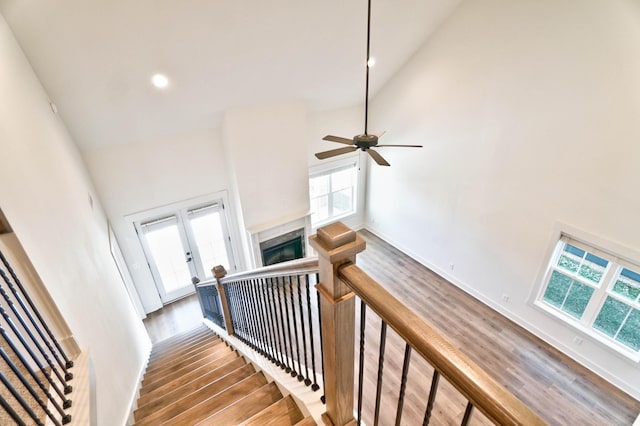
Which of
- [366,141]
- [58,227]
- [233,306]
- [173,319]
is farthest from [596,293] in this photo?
[173,319]

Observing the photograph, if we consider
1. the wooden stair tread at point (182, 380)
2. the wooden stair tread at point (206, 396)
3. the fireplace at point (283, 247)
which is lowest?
the fireplace at point (283, 247)

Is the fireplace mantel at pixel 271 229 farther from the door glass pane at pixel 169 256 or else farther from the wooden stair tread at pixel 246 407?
the wooden stair tread at pixel 246 407

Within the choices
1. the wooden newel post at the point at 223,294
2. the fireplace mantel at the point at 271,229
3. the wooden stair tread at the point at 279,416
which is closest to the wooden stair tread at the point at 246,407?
the wooden stair tread at the point at 279,416

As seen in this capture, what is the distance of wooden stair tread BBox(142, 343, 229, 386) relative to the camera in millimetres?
3275

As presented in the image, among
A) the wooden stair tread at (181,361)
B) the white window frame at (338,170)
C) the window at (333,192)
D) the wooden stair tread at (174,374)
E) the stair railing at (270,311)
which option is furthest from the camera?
the window at (333,192)

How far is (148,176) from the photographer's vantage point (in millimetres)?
4852

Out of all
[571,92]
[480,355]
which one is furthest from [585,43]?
[480,355]

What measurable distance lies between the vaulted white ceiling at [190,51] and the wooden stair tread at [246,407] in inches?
137

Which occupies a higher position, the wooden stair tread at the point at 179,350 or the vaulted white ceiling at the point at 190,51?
the vaulted white ceiling at the point at 190,51

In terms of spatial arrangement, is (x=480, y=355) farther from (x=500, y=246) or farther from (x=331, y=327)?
(x=331, y=327)

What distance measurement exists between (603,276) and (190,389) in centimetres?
487

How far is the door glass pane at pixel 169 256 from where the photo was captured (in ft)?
17.6

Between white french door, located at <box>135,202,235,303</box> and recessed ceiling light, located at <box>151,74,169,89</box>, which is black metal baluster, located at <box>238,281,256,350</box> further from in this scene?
white french door, located at <box>135,202,235,303</box>

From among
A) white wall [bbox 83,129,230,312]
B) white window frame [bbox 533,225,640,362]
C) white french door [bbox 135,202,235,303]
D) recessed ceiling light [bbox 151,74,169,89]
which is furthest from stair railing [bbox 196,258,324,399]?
white window frame [bbox 533,225,640,362]
